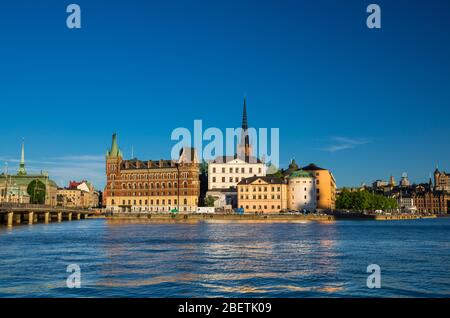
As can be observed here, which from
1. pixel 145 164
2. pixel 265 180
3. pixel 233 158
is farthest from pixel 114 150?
pixel 265 180

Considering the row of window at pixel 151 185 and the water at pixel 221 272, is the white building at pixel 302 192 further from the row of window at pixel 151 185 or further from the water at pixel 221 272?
the water at pixel 221 272

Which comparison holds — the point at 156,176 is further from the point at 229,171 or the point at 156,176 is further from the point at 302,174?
the point at 302,174

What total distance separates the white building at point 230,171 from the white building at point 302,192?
495 inches

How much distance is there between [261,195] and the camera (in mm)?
142000

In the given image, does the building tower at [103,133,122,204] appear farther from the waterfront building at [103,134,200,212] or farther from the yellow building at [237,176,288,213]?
the yellow building at [237,176,288,213]

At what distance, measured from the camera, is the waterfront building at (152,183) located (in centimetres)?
14388

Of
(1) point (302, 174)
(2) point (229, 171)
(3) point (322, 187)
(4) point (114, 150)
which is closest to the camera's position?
(1) point (302, 174)

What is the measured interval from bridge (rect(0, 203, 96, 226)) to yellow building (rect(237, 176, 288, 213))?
152 feet

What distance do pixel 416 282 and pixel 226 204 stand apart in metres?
123

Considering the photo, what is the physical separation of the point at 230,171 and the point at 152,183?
24066mm

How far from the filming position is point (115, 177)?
154 m

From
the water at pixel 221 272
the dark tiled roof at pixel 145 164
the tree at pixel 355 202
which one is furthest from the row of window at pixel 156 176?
the water at pixel 221 272
